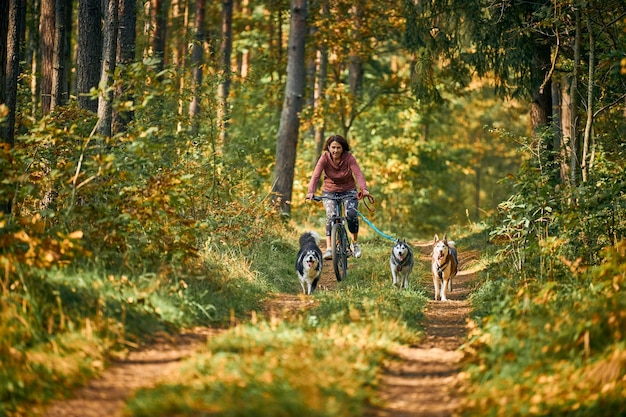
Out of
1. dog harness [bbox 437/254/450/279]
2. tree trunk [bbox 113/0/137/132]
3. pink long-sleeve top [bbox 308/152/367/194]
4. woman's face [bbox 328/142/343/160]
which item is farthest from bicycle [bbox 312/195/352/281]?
tree trunk [bbox 113/0/137/132]

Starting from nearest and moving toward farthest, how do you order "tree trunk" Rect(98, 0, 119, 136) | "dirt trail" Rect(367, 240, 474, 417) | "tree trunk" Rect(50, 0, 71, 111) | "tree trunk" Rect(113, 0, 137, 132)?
1. "dirt trail" Rect(367, 240, 474, 417)
2. "tree trunk" Rect(98, 0, 119, 136)
3. "tree trunk" Rect(113, 0, 137, 132)
4. "tree trunk" Rect(50, 0, 71, 111)

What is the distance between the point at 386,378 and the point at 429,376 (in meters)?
0.49

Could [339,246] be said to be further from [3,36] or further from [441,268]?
[3,36]

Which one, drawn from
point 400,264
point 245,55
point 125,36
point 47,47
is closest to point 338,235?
point 400,264

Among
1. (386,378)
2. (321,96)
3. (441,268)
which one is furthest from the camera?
(321,96)

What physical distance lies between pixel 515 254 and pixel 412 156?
21.9 metres

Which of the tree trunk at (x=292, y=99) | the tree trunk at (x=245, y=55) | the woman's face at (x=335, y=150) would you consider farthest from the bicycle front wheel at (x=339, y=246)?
the tree trunk at (x=245, y=55)

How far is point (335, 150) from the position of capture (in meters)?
12.9

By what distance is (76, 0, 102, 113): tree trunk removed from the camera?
1512 cm

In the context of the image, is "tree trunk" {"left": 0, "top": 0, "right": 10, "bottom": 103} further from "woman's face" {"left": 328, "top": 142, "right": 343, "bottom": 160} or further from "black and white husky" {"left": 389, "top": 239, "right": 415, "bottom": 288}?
"black and white husky" {"left": 389, "top": 239, "right": 415, "bottom": 288}

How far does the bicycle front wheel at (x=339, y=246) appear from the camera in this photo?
13094 mm

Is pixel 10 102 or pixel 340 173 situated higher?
pixel 10 102

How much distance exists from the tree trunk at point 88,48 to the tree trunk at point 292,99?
636 cm

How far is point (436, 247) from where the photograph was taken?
43.9ft
